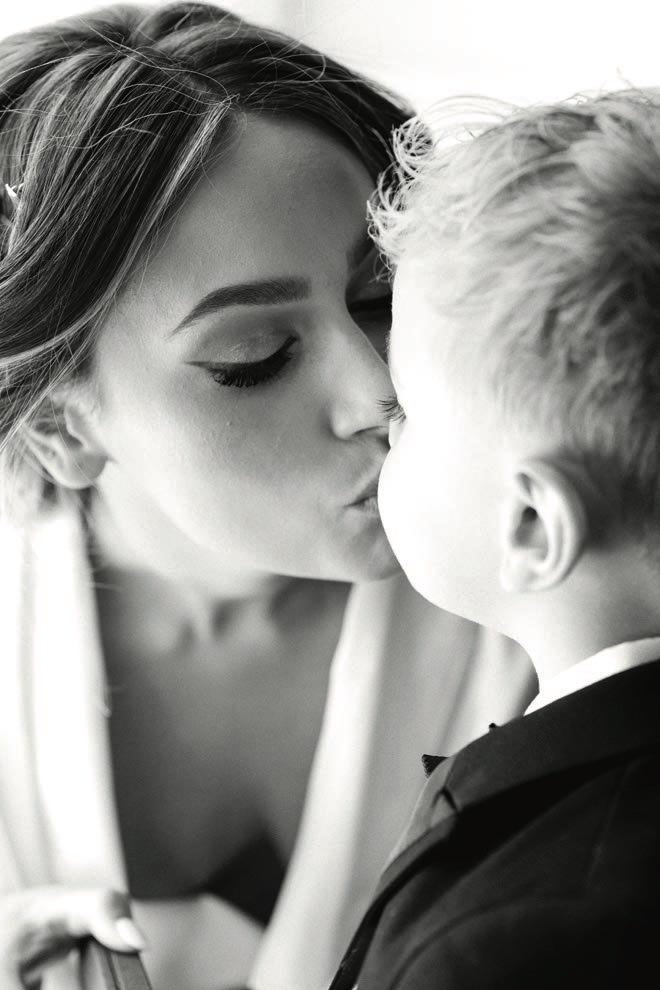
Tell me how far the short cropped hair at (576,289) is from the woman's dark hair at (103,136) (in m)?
0.26

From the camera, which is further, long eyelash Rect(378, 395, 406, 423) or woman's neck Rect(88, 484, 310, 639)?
woman's neck Rect(88, 484, 310, 639)

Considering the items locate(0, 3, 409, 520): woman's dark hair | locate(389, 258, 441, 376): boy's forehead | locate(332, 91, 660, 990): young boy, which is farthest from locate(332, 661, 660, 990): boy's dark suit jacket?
locate(0, 3, 409, 520): woman's dark hair

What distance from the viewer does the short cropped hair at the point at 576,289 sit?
50cm

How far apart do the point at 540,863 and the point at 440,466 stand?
0.19 m

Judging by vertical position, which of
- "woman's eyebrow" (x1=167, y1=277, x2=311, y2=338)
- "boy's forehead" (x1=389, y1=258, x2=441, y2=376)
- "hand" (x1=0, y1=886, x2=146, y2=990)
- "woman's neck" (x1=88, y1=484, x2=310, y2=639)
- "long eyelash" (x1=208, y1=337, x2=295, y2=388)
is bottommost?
"hand" (x1=0, y1=886, x2=146, y2=990)

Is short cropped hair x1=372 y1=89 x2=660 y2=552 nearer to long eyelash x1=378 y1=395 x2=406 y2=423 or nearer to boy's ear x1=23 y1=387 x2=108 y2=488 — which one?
long eyelash x1=378 y1=395 x2=406 y2=423

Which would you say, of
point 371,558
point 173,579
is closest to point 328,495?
point 371,558

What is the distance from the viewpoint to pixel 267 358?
2.52 ft

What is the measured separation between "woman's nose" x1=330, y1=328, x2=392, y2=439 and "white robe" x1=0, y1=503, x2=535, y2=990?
0.17 metres

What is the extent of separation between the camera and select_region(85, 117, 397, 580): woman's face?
75 cm

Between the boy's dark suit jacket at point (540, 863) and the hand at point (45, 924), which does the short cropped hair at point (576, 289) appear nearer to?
the boy's dark suit jacket at point (540, 863)

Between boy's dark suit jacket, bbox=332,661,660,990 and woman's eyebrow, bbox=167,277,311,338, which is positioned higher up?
woman's eyebrow, bbox=167,277,311,338

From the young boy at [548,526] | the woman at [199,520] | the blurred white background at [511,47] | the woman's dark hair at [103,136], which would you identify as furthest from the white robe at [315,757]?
the blurred white background at [511,47]

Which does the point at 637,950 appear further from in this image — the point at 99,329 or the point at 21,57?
the point at 21,57
